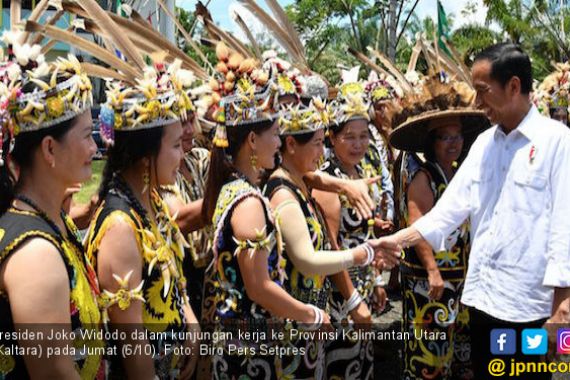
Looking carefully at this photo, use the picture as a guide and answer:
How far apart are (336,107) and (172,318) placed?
2.33m

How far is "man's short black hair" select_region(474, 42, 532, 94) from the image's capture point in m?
3.10

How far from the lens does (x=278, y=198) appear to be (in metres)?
3.14

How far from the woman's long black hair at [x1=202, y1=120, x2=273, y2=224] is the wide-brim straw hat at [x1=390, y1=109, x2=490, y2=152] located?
61.7 inches

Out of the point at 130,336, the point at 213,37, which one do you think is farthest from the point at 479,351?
the point at 213,37

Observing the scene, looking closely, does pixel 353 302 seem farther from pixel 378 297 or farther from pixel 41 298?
pixel 41 298

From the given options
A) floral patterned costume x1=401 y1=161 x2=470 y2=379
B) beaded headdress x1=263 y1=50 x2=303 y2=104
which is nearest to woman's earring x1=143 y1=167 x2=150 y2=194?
beaded headdress x1=263 y1=50 x2=303 y2=104

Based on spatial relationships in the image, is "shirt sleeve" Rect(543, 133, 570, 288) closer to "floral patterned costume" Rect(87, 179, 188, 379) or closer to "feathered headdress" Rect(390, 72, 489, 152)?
"feathered headdress" Rect(390, 72, 489, 152)

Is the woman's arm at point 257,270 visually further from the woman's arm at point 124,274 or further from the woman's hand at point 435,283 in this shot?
the woman's hand at point 435,283

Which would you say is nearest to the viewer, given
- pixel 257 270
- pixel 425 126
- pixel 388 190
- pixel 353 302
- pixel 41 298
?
pixel 41 298

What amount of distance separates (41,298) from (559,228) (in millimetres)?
2159

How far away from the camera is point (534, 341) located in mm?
3035

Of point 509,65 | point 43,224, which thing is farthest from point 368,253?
point 43,224

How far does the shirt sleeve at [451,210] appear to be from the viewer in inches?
137

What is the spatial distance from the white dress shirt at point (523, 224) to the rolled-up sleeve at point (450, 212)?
0.57ft
